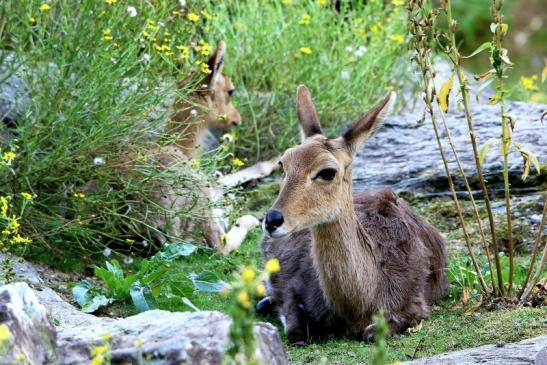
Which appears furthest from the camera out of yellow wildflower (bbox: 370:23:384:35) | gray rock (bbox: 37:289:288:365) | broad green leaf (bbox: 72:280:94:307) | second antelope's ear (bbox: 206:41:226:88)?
yellow wildflower (bbox: 370:23:384:35)

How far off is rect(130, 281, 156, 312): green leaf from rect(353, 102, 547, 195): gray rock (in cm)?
280

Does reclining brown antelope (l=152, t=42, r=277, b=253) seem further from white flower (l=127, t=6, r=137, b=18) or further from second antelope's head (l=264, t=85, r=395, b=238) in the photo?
second antelope's head (l=264, t=85, r=395, b=238)

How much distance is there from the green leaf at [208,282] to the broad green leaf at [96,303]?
500mm

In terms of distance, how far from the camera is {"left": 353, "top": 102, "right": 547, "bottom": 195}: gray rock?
841cm

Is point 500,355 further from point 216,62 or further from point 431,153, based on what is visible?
point 431,153

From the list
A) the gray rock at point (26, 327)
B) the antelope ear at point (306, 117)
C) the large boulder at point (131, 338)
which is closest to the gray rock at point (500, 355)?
the large boulder at point (131, 338)

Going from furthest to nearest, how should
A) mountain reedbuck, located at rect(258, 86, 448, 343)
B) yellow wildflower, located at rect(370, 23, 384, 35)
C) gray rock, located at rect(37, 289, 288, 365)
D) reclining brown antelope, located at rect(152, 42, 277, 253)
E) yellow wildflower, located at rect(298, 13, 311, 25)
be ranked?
yellow wildflower, located at rect(370, 23, 384, 35)
yellow wildflower, located at rect(298, 13, 311, 25)
reclining brown antelope, located at rect(152, 42, 277, 253)
mountain reedbuck, located at rect(258, 86, 448, 343)
gray rock, located at rect(37, 289, 288, 365)

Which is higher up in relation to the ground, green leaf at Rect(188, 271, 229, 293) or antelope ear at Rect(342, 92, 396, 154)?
antelope ear at Rect(342, 92, 396, 154)

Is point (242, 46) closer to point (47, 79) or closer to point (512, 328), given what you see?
point (47, 79)

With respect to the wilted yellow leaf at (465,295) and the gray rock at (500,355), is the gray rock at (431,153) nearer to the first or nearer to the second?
the wilted yellow leaf at (465,295)

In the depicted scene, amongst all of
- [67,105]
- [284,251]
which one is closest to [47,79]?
[67,105]

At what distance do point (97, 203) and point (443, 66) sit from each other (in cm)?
624

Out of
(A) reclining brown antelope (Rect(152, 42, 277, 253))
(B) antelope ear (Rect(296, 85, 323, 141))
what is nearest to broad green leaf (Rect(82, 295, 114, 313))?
(A) reclining brown antelope (Rect(152, 42, 277, 253))

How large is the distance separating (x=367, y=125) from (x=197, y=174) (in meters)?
1.68
